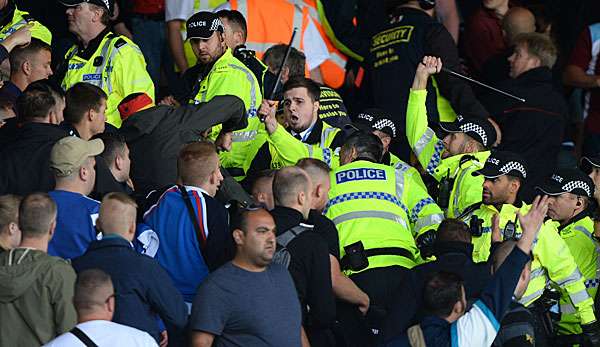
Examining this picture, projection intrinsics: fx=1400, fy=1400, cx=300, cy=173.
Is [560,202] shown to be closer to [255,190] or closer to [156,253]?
[255,190]

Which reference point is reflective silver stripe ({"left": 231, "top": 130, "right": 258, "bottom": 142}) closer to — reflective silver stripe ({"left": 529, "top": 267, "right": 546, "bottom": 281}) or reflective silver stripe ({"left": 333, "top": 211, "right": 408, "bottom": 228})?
reflective silver stripe ({"left": 333, "top": 211, "right": 408, "bottom": 228})

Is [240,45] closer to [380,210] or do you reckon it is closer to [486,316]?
[380,210]

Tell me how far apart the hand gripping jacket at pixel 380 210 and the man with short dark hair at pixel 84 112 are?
1.70m

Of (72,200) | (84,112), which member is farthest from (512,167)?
(72,200)

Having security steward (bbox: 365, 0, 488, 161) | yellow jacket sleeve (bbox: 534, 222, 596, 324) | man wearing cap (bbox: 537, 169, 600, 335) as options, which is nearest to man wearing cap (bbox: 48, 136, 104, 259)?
yellow jacket sleeve (bbox: 534, 222, 596, 324)

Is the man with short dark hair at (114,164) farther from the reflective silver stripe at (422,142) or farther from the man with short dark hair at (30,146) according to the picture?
the reflective silver stripe at (422,142)

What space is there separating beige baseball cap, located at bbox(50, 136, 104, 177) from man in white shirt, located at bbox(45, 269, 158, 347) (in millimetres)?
1427

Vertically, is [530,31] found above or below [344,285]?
above

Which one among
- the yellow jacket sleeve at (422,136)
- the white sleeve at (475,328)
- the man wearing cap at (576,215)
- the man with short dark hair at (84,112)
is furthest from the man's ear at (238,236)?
the man wearing cap at (576,215)

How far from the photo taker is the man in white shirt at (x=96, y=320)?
22.5 feet

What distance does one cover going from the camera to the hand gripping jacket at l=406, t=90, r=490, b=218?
10.2 metres

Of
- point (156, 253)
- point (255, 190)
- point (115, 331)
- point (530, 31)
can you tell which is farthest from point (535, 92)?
point (115, 331)

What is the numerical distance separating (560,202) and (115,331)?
4.71 meters

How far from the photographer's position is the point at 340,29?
13.5m
